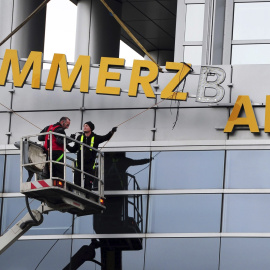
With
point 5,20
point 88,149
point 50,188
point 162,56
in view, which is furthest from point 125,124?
point 162,56

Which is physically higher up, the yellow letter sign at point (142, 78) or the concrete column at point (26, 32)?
the concrete column at point (26, 32)

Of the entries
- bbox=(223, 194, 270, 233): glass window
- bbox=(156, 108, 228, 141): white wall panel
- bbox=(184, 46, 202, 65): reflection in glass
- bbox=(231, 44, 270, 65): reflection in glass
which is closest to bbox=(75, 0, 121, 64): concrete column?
bbox=(184, 46, 202, 65): reflection in glass

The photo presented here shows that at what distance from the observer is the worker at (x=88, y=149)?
94.8 feet

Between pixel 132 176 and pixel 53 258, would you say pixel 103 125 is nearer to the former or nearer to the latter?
pixel 132 176

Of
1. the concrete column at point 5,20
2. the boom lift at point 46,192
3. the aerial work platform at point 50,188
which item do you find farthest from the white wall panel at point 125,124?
the concrete column at point 5,20

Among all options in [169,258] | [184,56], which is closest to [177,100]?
[184,56]

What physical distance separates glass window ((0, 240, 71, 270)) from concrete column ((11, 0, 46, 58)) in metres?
6.97

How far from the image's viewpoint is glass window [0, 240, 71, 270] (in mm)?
30297

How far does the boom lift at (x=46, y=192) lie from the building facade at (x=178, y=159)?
1579mm

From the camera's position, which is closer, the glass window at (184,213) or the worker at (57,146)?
the worker at (57,146)

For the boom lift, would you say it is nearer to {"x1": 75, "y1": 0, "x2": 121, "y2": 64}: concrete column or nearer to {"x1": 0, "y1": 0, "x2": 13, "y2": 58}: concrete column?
{"x1": 0, "y1": 0, "x2": 13, "y2": 58}: concrete column

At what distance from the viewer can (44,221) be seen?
30.8m

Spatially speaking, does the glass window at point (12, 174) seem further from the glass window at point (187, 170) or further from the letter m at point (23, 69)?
the glass window at point (187, 170)

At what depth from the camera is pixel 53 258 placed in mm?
30344
